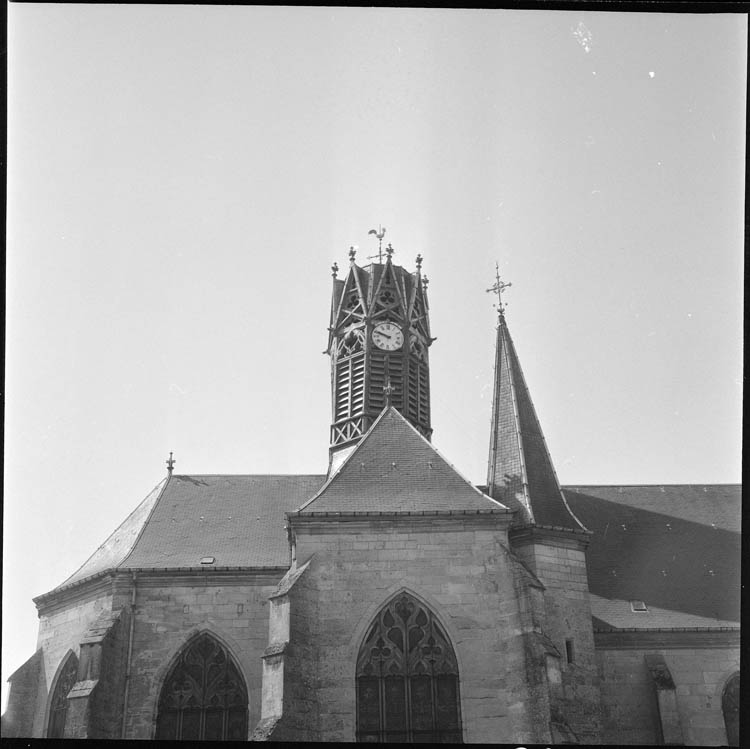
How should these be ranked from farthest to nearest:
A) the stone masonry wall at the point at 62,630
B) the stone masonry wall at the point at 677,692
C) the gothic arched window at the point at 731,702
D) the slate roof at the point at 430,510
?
the stone masonry wall at the point at 62,630, the gothic arched window at the point at 731,702, the stone masonry wall at the point at 677,692, the slate roof at the point at 430,510

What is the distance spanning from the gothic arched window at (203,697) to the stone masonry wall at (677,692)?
759 cm

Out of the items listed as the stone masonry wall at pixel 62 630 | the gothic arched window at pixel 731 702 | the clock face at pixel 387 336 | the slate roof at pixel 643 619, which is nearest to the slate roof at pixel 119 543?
the stone masonry wall at pixel 62 630

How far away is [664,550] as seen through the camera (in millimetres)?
23625

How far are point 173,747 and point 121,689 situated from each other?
6837 millimetres

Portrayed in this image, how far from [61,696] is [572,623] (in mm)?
11122

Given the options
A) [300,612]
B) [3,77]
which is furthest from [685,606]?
[3,77]

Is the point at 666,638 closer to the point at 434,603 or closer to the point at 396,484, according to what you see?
the point at 434,603

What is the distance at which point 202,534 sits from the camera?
23.1 metres

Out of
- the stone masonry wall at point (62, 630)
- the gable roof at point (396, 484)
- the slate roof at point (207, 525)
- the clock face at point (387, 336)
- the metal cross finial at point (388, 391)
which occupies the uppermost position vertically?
the clock face at point (387, 336)

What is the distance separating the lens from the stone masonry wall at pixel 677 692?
64.8 ft

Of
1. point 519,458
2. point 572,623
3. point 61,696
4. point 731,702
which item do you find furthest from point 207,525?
point 731,702

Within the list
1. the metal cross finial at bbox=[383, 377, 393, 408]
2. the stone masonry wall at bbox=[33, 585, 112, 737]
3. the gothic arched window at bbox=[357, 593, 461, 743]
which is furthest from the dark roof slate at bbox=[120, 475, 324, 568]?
the gothic arched window at bbox=[357, 593, 461, 743]

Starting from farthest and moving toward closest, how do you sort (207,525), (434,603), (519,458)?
(207,525)
(519,458)
(434,603)

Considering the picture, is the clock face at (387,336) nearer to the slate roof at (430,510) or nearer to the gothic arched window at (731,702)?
the slate roof at (430,510)
